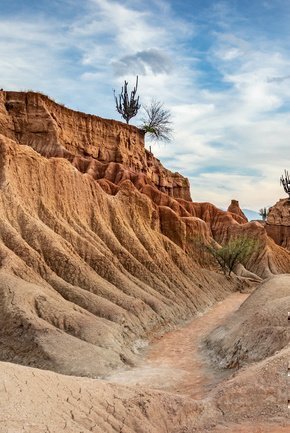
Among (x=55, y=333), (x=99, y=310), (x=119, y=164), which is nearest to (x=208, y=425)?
(x=55, y=333)

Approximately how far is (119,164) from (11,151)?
16.2 m

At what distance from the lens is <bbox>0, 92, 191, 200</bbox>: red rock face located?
35375mm

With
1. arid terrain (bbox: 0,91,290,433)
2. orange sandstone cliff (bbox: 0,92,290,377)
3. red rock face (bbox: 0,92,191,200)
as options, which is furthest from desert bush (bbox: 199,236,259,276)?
red rock face (bbox: 0,92,191,200)

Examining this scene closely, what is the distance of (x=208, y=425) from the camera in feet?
33.0

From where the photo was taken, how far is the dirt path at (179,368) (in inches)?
558

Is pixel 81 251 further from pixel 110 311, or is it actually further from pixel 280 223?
pixel 280 223

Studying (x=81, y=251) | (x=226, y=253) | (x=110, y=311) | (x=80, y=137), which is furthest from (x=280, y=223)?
(x=110, y=311)

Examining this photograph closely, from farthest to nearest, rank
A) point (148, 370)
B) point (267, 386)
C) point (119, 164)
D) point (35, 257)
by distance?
point (119, 164)
point (35, 257)
point (148, 370)
point (267, 386)

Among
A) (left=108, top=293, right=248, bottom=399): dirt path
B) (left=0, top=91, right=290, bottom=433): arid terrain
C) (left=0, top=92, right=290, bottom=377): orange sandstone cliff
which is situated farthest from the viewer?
(left=0, top=92, right=290, bottom=377): orange sandstone cliff

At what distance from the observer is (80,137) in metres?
40.4

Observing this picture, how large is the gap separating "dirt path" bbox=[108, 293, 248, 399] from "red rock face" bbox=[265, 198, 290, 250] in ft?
114

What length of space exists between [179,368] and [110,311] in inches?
183

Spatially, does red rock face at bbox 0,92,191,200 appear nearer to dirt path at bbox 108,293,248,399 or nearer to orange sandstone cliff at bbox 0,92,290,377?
orange sandstone cliff at bbox 0,92,290,377

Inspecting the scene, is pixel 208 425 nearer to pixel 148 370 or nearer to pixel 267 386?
pixel 267 386
